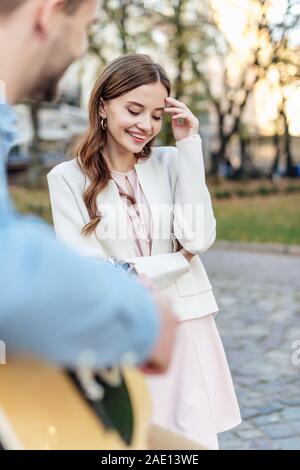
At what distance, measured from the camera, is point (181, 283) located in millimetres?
2197

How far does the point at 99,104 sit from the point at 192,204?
43cm

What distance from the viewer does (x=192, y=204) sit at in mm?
2111

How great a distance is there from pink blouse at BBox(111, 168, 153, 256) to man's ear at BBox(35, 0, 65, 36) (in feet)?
3.70

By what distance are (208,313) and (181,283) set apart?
136mm

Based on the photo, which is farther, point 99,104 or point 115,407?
point 99,104

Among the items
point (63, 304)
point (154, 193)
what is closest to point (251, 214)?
point (154, 193)

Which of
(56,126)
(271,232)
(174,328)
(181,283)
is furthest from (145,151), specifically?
(56,126)

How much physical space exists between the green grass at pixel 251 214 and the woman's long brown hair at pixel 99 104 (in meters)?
9.58

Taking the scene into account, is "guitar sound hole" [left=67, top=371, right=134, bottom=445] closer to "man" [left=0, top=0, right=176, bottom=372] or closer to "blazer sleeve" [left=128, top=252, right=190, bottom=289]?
"man" [left=0, top=0, right=176, bottom=372]

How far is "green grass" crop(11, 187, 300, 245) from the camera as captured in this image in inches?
497
